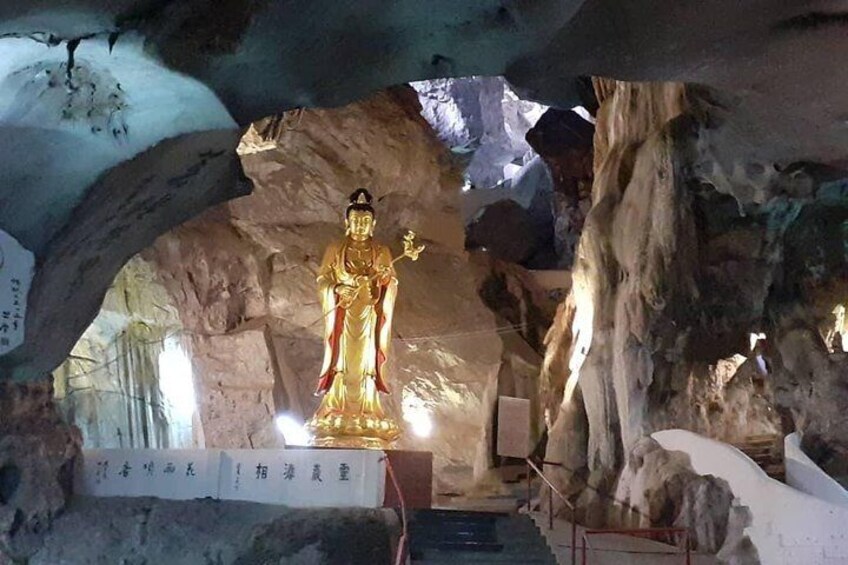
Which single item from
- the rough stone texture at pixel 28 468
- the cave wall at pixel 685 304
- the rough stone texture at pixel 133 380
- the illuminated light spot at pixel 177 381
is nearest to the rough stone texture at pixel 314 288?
the illuminated light spot at pixel 177 381

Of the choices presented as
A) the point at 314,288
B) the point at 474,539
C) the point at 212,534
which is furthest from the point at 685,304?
the point at 314,288

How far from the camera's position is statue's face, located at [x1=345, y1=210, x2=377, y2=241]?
12148mm

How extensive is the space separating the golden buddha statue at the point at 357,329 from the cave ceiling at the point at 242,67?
16.1ft

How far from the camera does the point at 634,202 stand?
1139 cm

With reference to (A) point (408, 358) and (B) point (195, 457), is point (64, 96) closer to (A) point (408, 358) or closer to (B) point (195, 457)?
(B) point (195, 457)

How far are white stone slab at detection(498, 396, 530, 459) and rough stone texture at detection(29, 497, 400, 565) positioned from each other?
6063mm

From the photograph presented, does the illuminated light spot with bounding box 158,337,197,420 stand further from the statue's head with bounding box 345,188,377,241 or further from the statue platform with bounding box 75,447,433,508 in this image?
the statue platform with bounding box 75,447,433,508

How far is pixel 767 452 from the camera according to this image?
10.7m

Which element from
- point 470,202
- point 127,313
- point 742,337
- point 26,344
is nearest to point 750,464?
point 742,337

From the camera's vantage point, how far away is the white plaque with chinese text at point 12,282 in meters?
6.16

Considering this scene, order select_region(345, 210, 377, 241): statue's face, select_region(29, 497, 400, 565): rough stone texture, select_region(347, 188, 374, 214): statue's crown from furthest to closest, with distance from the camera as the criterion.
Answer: select_region(347, 188, 374, 214): statue's crown → select_region(345, 210, 377, 241): statue's face → select_region(29, 497, 400, 565): rough stone texture

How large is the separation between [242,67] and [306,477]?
14.9 ft

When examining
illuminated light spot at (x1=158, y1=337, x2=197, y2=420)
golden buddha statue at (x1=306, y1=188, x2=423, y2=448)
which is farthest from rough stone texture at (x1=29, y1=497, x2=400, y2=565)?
illuminated light spot at (x1=158, y1=337, x2=197, y2=420)

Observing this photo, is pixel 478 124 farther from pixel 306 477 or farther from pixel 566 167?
pixel 306 477
